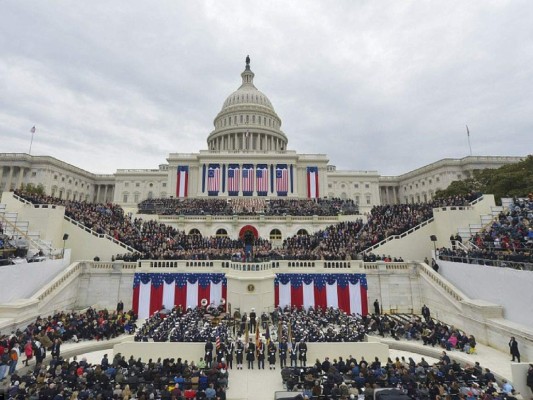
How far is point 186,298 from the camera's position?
85.7ft

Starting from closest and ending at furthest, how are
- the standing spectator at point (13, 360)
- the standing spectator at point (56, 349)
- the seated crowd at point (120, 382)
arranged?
the seated crowd at point (120, 382)
the standing spectator at point (13, 360)
the standing spectator at point (56, 349)

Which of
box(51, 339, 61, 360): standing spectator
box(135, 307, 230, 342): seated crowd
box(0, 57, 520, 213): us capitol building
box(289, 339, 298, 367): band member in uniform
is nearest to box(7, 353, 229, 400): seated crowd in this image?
box(51, 339, 61, 360): standing spectator

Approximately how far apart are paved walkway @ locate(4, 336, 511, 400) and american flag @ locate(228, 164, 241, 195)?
44.7m

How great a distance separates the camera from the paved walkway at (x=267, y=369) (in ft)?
46.2

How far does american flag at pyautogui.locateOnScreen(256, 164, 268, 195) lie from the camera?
64.1 m

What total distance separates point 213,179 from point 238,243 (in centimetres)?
3122

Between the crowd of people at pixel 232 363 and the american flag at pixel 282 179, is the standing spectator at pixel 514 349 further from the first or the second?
the american flag at pixel 282 179

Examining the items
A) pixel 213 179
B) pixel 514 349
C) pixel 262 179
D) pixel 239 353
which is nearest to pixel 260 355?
pixel 239 353

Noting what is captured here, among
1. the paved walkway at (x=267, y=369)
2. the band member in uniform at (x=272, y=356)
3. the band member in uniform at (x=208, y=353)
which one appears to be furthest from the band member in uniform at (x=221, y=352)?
the band member in uniform at (x=272, y=356)

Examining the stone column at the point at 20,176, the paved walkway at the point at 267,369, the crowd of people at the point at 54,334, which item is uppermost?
the stone column at the point at 20,176

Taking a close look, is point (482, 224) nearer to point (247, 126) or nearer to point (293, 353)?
point (293, 353)

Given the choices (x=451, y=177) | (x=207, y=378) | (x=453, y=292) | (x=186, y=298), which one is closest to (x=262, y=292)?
(x=186, y=298)

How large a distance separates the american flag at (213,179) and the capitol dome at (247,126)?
70.4 ft

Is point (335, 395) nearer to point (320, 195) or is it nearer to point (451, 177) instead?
point (320, 195)
